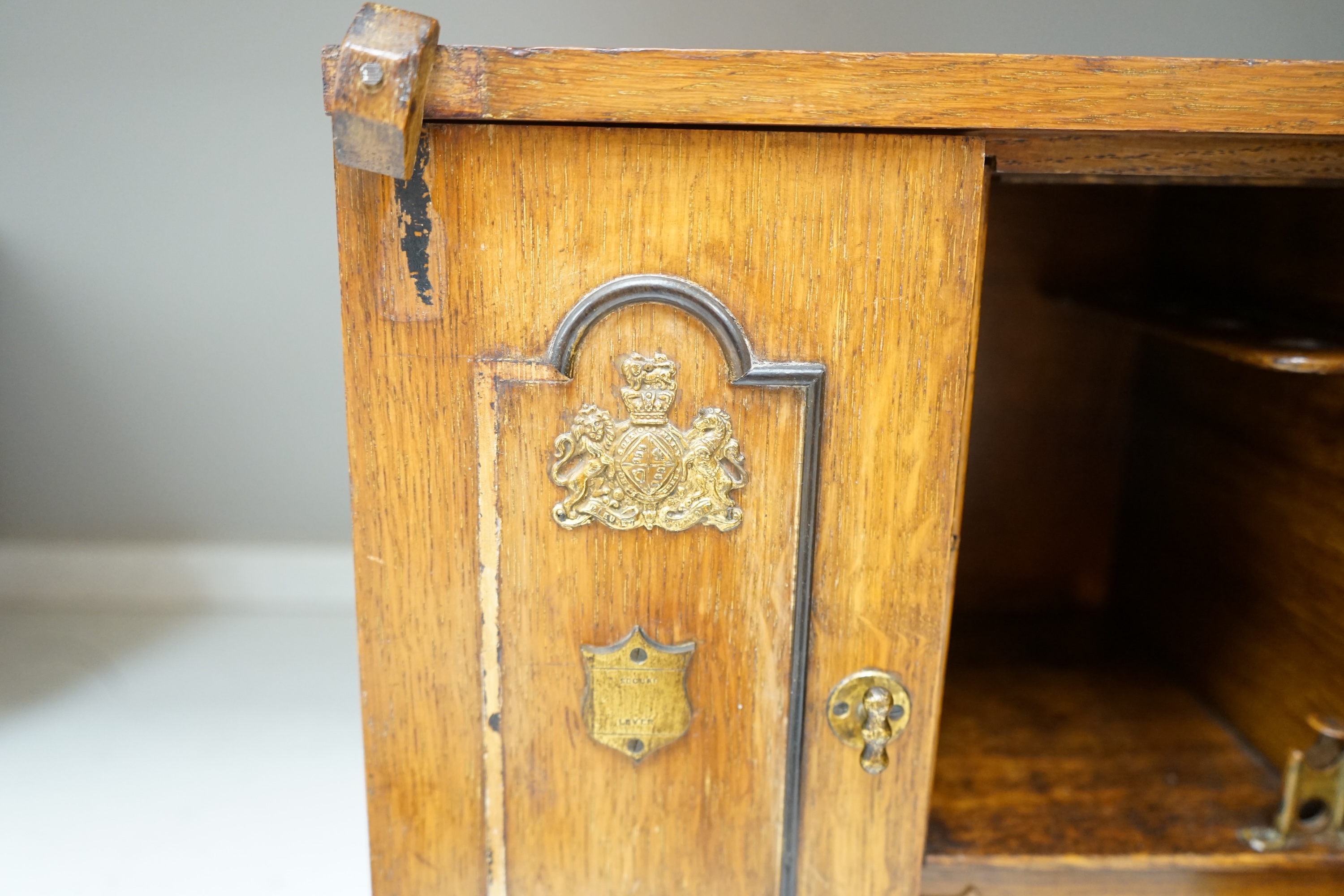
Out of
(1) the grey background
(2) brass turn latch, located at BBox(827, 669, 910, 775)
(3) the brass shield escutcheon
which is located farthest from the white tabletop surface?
(2) brass turn latch, located at BBox(827, 669, 910, 775)

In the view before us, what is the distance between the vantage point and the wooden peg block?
1.62 ft

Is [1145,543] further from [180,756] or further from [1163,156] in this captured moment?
[180,756]

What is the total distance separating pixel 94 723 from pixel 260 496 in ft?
1.09

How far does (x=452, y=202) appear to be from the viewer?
1.83 feet

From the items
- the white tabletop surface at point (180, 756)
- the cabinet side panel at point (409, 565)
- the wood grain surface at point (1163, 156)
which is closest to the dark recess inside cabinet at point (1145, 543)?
the wood grain surface at point (1163, 156)

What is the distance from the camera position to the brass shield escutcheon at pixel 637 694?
2.06 ft

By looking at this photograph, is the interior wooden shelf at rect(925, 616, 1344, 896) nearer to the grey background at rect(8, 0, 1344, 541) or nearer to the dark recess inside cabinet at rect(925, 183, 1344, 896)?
the dark recess inside cabinet at rect(925, 183, 1344, 896)

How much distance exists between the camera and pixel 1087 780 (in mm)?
854

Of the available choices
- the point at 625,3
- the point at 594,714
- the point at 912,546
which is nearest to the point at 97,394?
the point at 625,3

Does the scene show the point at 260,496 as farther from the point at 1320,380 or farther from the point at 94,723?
the point at 1320,380

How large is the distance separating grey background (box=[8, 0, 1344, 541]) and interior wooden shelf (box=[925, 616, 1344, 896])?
0.70 metres

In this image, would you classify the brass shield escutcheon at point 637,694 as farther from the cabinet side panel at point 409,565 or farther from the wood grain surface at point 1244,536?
the wood grain surface at point 1244,536

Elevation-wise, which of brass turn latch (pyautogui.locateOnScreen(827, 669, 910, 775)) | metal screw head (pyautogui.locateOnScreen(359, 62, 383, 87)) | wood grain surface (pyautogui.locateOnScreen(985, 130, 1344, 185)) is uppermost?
metal screw head (pyautogui.locateOnScreen(359, 62, 383, 87))

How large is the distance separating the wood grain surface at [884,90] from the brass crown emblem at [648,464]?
0.15m
